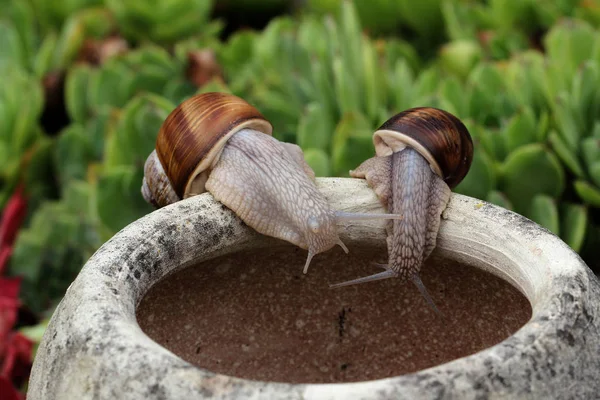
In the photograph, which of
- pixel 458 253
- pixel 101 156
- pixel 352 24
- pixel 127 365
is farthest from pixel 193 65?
pixel 127 365

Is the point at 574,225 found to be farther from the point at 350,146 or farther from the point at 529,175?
the point at 350,146

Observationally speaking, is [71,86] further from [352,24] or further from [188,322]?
[188,322]

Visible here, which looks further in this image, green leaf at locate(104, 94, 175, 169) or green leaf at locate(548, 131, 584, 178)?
green leaf at locate(104, 94, 175, 169)

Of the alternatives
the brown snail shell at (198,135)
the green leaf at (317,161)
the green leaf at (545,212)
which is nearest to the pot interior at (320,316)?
the brown snail shell at (198,135)

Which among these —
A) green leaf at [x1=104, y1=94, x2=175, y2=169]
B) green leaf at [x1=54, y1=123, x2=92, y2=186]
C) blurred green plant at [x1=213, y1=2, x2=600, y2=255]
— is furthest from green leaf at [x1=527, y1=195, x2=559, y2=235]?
green leaf at [x1=54, y1=123, x2=92, y2=186]

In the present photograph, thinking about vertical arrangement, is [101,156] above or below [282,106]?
below

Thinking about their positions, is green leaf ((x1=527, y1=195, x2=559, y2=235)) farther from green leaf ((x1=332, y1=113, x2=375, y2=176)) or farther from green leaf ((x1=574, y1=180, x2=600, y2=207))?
green leaf ((x1=332, y1=113, x2=375, y2=176))
